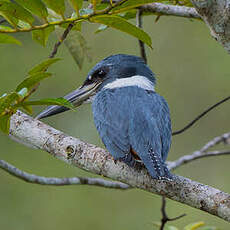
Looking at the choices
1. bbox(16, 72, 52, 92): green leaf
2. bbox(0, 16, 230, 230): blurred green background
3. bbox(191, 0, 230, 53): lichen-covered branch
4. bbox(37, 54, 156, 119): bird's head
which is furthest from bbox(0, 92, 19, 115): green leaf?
bbox(0, 16, 230, 230): blurred green background

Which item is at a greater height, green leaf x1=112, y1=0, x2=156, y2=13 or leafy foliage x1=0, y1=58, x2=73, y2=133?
green leaf x1=112, y1=0, x2=156, y2=13

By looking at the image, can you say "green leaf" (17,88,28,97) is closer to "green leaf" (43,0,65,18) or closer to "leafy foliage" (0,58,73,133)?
"leafy foliage" (0,58,73,133)

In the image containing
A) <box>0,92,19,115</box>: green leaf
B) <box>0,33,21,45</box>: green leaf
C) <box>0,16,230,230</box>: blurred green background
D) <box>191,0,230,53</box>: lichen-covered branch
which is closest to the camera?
<box>191,0,230,53</box>: lichen-covered branch

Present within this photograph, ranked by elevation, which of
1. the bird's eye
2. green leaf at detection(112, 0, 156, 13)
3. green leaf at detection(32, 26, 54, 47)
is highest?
green leaf at detection(112, 0, 156, 13)

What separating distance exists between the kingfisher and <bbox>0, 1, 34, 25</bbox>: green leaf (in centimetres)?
75

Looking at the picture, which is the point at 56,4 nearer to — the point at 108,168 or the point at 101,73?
the point at 108,168

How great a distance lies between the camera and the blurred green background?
4867mm

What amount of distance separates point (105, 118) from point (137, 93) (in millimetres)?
253

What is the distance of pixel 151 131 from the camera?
2.51 m

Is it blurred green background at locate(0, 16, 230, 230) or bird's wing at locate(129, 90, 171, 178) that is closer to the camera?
bird's wing at locate(129, 90, 171, 178)

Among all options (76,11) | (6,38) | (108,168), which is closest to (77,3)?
(76,11)

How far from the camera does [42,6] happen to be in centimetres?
199

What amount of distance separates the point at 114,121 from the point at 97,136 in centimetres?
239

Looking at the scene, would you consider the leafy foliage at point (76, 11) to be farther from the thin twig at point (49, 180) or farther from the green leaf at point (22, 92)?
the thin twig at point (49, 180)
